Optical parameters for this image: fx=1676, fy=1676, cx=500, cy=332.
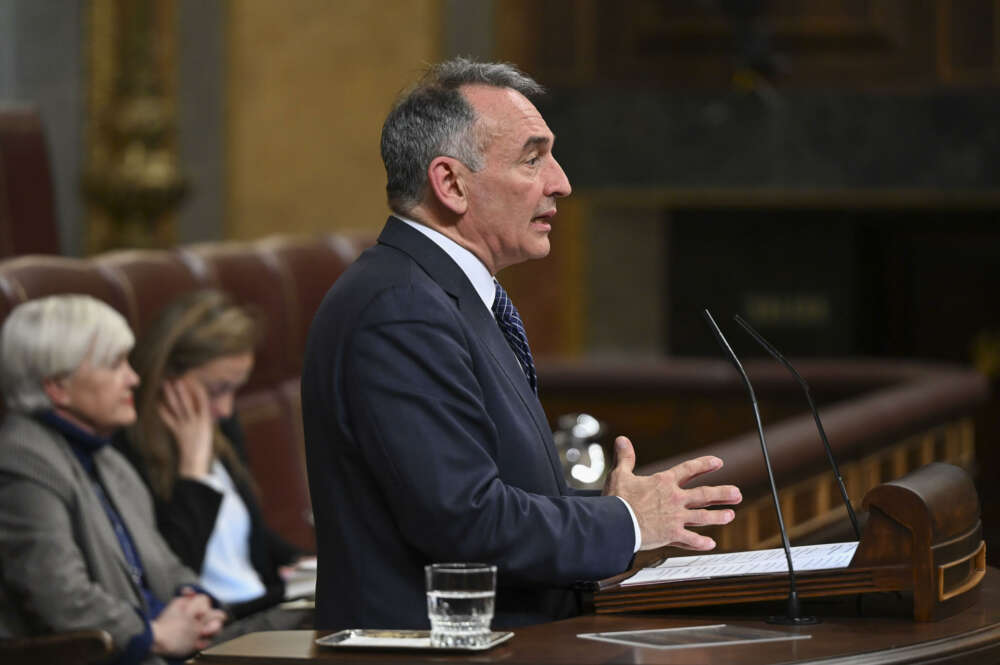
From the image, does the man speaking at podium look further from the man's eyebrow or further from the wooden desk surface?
the wooden desk surface

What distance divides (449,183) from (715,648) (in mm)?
658

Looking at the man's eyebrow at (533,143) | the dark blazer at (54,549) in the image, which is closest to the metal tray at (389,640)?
the man's eyebrow at (533,143)

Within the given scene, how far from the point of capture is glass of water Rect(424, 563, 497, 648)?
5.61ft

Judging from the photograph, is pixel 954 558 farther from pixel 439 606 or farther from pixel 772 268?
pixel 772 268

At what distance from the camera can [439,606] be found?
5.63 ft

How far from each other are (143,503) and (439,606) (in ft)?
5.59

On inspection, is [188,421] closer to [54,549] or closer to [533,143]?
[54,549]

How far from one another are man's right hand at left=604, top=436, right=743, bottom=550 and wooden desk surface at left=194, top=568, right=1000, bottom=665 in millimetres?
117

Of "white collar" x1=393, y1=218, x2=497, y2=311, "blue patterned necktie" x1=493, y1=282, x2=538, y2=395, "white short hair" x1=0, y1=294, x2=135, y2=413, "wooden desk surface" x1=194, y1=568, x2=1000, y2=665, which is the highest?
"white collar" x1=393, y1=218, x2=497, y2=311

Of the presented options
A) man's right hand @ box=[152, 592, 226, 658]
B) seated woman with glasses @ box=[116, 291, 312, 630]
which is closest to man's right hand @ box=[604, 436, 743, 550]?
man's right hand @ box=[152, 592, 226, 658]

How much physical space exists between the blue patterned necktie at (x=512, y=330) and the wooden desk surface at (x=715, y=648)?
414 millimetres

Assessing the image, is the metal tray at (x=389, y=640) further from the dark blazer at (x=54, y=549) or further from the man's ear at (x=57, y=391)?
the man's ear at (x=57, y=391)

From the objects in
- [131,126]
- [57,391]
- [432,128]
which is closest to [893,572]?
[432,128]

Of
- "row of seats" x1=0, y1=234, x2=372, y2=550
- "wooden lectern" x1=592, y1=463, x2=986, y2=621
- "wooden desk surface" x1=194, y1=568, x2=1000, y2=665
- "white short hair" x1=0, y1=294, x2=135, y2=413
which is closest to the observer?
"wooden desk surface" x1=194, y1=568, x2=1000, y2=665
